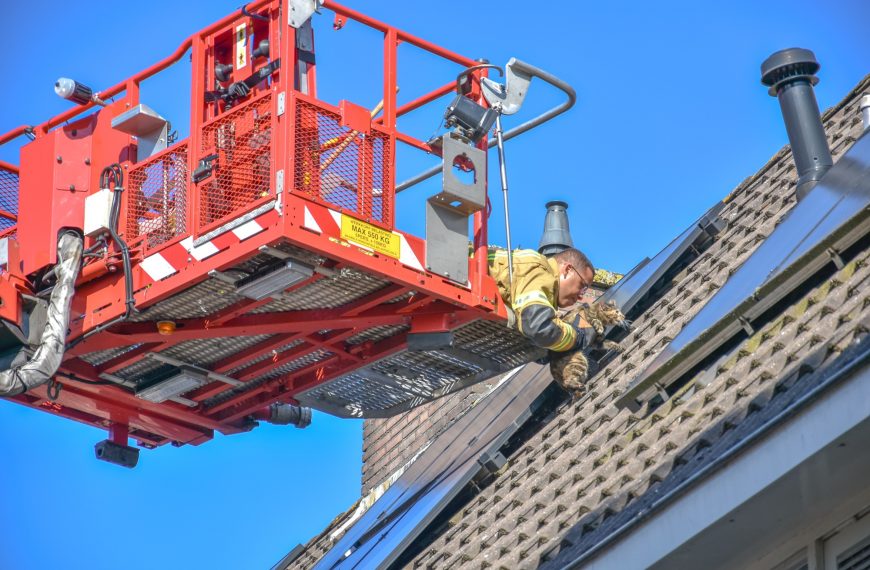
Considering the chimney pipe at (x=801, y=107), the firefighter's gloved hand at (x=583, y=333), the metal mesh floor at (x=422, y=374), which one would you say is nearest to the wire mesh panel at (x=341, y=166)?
the metal mesh floor at (x=422, y=374)

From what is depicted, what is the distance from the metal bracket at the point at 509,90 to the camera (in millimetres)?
9883

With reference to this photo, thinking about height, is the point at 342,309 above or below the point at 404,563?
above

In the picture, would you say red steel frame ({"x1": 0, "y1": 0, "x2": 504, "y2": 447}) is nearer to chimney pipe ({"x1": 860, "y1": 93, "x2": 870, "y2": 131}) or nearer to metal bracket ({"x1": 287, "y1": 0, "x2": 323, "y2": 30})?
metal bracket ({"x1": 287, "y1": 0, "x2": 323, "y2": 30})

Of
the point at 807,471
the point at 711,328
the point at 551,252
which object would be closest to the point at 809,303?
the point at 711,328

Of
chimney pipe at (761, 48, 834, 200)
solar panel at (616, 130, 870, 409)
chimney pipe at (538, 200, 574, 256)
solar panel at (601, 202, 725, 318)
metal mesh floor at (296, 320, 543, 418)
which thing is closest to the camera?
solar panel at (616, 130, 870, 409)

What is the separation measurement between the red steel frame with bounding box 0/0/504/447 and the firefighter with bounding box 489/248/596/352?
11 cm

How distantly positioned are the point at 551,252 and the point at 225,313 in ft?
12.1

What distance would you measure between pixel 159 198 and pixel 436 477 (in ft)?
9.16

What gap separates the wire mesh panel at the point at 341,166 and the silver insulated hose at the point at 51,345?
1766 millimetres

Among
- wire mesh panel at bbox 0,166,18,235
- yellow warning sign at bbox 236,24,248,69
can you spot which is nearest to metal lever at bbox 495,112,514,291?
yellow warning sign at bbox 236,24,248,69

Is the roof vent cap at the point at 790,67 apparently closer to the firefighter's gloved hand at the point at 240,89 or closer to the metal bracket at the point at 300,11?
the metal bracket at the point at 300,11

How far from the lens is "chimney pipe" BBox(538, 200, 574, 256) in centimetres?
1254

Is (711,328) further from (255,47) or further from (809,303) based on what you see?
(255,47)

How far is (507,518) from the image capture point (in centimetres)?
912
